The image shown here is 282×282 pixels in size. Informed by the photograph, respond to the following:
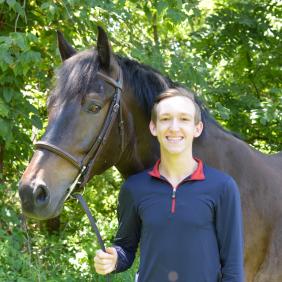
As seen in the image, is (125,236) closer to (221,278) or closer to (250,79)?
(221,278)

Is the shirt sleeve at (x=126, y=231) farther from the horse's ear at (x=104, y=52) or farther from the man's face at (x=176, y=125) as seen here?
the horse's ear at (x=104, y=52)

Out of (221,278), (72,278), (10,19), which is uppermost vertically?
(10,19)

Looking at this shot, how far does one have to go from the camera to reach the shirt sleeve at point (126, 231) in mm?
2051

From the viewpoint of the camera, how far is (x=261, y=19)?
5945mm

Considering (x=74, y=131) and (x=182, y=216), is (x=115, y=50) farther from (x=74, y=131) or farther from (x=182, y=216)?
(x=182, y=216)

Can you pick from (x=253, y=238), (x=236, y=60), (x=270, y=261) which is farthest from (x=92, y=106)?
(x=236, y=60)

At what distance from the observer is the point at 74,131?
2158 millimetres

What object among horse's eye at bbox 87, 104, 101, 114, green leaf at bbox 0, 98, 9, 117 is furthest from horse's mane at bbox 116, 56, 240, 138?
green leaf at bbox 0, 98, 9, 117

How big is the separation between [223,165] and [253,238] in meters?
0.44

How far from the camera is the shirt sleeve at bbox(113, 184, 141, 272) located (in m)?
2.05

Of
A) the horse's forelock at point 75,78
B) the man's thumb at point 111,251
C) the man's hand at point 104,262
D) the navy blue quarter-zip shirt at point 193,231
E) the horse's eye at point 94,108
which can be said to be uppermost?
the horse's forelock at point 75,78

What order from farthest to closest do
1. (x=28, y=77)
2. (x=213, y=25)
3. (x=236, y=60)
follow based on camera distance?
1. (x=236, y=60)
2. (x=213, y=25)
3. (x=28, y=77)

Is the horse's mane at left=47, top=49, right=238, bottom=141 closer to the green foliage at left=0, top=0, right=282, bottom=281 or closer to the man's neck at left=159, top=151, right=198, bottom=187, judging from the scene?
the man's neck at left=159, top=151, right=198, bottom=187

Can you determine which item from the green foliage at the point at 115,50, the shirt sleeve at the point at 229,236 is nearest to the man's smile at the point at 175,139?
the shirt sleeve at the point at 229,236
